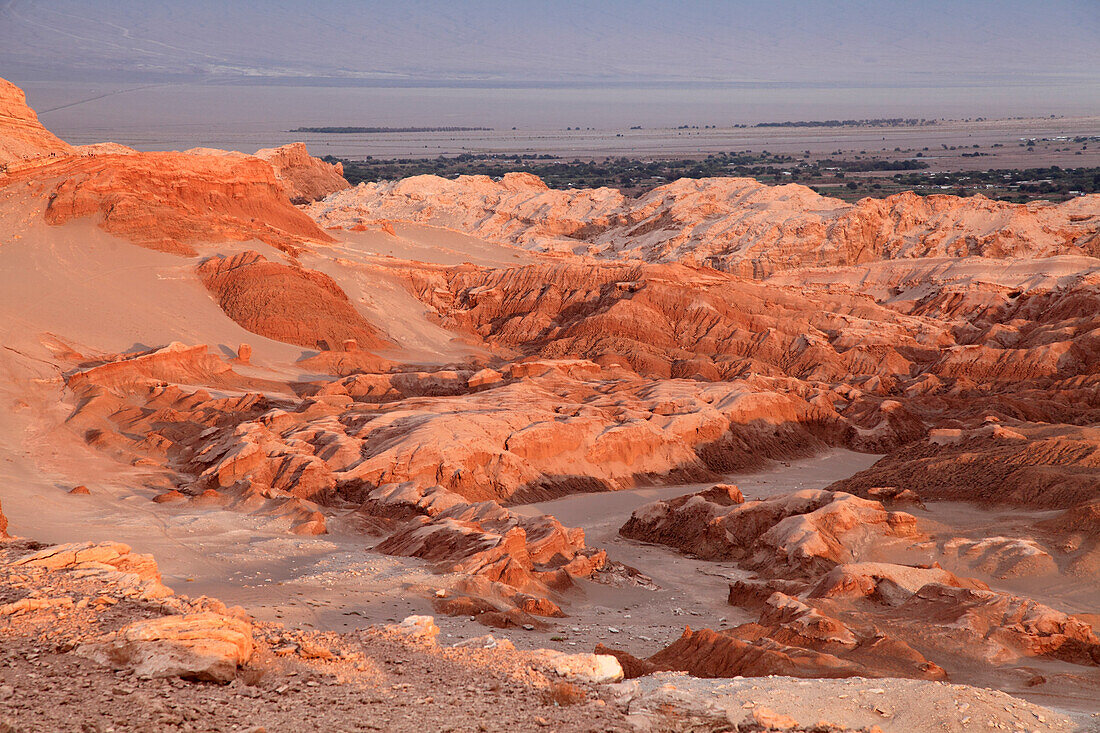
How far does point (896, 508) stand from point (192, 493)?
18.1 meters

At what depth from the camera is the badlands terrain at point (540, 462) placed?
11891 millimetres

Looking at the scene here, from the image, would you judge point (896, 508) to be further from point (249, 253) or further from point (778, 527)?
point (249, 253)

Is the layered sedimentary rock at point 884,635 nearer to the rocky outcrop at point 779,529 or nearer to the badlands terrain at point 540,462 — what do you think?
the badlands terrain at point 540,462

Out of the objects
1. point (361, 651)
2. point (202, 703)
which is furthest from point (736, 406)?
point (202, 703)

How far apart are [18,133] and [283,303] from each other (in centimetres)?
Answer: 2037

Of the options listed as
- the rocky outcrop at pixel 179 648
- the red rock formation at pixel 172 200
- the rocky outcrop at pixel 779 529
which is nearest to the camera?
the rocky outcrop at pixel 179 648

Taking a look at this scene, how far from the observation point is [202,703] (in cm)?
1051

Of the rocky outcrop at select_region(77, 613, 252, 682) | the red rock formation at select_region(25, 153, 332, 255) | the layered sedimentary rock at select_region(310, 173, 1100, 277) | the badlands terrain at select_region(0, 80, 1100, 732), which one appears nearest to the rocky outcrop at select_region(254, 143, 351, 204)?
the layered sedimentary rock at select_region(310, 173, 1100, 277)

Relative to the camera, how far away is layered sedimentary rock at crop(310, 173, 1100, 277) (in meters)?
65.1

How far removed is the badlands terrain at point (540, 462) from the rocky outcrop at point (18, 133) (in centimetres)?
27

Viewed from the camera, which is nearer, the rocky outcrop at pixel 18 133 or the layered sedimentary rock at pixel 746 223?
the rocky outcrop at pixel 18 133

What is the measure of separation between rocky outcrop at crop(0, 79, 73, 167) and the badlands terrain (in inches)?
10.6

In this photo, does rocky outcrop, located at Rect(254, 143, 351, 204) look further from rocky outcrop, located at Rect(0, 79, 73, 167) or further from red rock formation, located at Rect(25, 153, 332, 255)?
rocky outcrop, located at Rect(0, 79, 73, 167)

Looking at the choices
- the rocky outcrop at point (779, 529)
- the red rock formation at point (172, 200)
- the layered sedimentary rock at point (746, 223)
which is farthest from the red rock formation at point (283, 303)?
the layered sedimentary rock at point (746, 223)
